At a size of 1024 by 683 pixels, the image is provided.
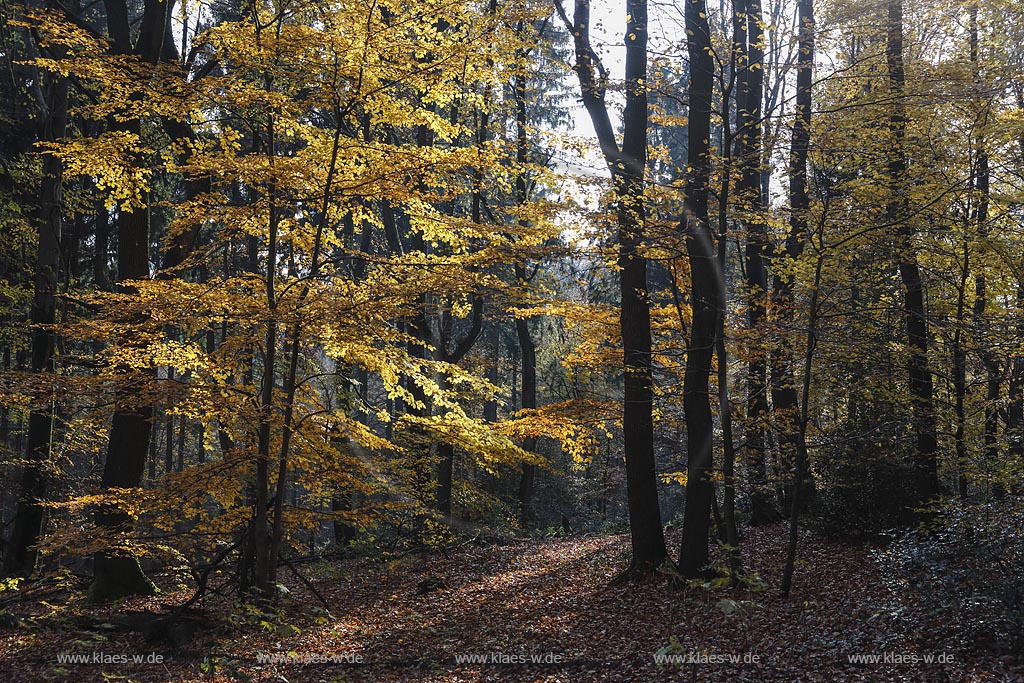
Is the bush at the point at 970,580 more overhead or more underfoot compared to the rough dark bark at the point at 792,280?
more underfoot

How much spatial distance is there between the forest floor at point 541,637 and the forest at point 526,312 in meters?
0.06

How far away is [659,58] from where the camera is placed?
33.4 ft

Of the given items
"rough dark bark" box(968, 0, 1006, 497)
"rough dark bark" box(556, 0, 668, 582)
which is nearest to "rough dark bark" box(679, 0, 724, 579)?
"rough dark bark" box(556, 0, 668, 582)

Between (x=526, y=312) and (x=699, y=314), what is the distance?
2949mm

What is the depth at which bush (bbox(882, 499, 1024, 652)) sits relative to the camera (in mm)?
5953

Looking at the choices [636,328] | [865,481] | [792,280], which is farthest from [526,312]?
[865,481]

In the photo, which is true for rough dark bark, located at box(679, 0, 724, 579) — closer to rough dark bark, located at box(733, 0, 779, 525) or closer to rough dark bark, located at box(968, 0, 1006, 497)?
rough dark bark, located at box(733, 0, 779, 525)

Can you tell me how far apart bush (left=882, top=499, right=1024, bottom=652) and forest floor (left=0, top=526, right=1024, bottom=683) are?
212 millimetres

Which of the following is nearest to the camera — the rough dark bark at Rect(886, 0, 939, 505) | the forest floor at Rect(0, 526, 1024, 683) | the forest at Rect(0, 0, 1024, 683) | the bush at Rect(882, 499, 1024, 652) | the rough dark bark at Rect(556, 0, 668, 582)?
the bush at Rect(882, 499, 1024, 652)

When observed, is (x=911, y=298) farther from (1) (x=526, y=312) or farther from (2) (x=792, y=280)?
(1) (x=526, y=312)

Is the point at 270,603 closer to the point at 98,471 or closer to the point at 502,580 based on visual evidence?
the point at 502,580

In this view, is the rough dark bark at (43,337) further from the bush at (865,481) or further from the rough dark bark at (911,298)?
the rough dark bark at (911,298)

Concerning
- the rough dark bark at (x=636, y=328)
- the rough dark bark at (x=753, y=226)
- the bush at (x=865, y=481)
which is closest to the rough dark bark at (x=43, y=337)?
the rough dark bark at (x=636, y=328)

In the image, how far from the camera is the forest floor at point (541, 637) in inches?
254
